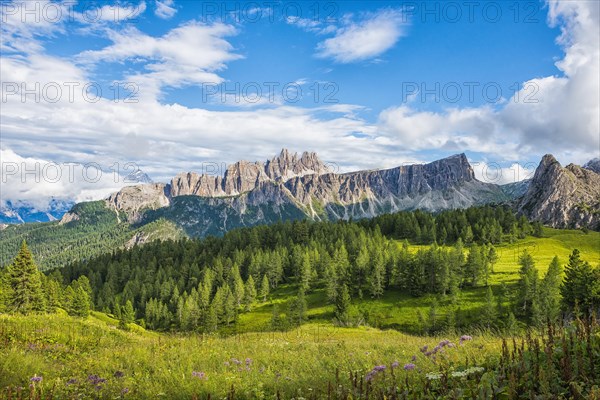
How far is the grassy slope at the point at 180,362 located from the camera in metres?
10.2

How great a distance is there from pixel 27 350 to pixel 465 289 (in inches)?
4531

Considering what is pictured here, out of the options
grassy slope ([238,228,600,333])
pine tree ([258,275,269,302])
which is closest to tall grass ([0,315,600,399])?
grassy slope ([238,228,600,333])

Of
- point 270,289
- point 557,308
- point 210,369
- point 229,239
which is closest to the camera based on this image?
point 210,369

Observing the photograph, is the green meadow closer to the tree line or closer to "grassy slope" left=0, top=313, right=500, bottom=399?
"grassy slope" left=0, top=313, right=500, bottom=399

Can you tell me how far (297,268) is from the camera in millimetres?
141750

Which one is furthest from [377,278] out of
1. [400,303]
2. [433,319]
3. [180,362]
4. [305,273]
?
[180,362]

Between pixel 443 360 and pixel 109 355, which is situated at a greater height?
pixel 443 360

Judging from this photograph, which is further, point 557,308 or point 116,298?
point 116,298

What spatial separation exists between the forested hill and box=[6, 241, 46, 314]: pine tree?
96.3ft

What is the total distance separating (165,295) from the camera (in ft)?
434

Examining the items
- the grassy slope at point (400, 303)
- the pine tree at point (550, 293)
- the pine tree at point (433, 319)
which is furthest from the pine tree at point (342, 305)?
the pine tree at point (550, 293)

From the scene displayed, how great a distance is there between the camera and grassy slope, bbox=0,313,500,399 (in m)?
10.2

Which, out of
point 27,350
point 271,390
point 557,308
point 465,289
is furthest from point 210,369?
point 465,289

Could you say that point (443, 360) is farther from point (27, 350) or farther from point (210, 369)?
point (27, 350)
